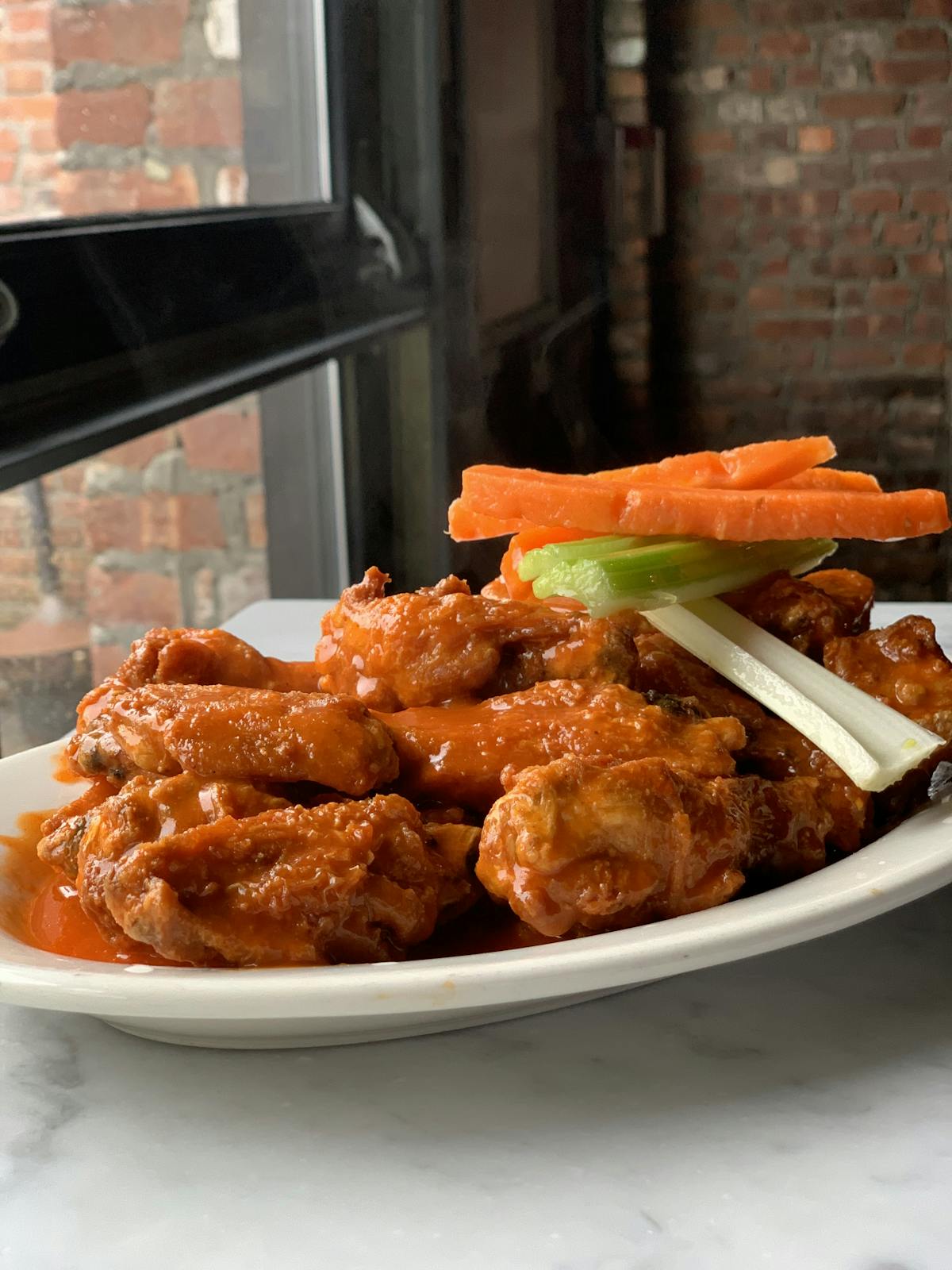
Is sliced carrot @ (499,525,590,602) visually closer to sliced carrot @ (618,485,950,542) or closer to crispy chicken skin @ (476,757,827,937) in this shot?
sliced carrot @ (618,485,950,542)

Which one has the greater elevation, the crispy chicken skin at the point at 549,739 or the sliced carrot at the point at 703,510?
the sliced carrot at the point at 703,510

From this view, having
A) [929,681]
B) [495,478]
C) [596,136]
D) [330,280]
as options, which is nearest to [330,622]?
[495,478]

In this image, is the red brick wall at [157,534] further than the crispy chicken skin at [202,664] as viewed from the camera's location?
Yes

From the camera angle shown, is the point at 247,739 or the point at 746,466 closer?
the point at 247,739

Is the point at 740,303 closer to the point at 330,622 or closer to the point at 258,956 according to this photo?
the point at 330,622

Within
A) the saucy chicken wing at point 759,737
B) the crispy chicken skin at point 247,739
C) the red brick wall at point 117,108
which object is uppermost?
the red brick wall at point 117,108

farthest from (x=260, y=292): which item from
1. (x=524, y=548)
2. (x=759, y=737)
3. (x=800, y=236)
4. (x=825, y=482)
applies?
(x=759, y=737)

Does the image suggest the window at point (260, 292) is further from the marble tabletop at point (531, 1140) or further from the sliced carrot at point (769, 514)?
the marble tabletop at point (531, 1140)

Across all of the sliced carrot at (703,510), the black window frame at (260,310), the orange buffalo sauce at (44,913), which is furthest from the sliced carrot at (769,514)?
the black window frame at (260,310)

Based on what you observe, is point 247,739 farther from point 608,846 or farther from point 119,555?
point 119,555
